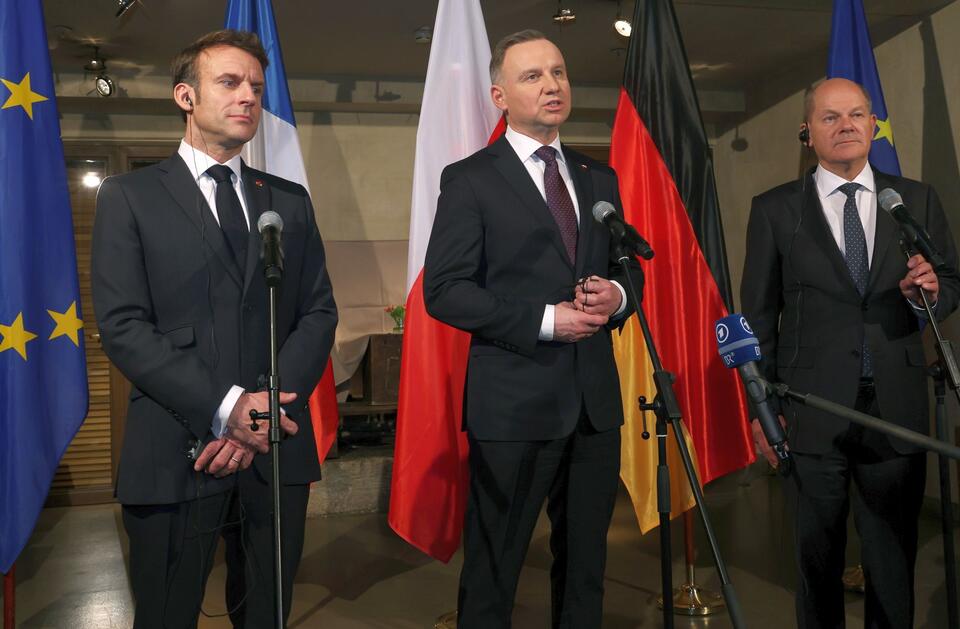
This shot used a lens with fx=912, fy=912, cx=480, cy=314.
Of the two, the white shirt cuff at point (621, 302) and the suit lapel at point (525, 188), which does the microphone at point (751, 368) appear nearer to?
the white shirt cuff at point (621, 302)

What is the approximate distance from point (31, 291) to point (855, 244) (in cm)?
248

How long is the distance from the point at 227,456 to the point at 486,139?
6.33 feet

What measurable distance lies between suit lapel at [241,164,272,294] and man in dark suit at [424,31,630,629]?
0.42m

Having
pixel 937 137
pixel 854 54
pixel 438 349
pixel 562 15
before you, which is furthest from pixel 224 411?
pixel 937 137

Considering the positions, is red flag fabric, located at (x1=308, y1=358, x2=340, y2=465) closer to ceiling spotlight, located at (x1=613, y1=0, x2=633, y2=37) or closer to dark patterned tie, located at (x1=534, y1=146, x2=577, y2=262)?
dark patterned tie, located at (x1=534, y1=146, x2=577, y2=262)

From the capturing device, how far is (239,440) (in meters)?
1.85

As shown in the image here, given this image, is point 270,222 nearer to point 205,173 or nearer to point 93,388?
point 205,173

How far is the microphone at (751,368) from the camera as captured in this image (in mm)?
1633

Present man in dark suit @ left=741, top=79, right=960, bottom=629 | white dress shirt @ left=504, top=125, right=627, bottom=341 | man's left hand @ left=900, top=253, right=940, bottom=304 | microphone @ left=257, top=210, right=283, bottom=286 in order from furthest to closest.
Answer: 1. man in dark suit @ left=741, top=79, right=960, bottom=629
2. white dress shirt @ left=504, top=125, right=627, bottom=341
3. man's left hand @ left=900, top=253, right=940, bottom=304
4. microphone @ left=257, top=210, right=283, bottom=286

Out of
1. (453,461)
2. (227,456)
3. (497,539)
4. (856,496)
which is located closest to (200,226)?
(227,456)

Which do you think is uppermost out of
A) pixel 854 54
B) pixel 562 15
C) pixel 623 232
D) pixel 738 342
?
pixel 562 15

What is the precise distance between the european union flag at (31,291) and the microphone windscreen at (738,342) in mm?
2151

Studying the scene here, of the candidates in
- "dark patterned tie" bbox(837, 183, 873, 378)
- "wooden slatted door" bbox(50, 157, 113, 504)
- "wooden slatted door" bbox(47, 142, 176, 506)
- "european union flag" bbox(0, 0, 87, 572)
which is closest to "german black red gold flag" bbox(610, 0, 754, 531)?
"dark patterned tie" bbox(837, 183, 873, 378)

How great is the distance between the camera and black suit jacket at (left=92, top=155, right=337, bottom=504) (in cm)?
185
